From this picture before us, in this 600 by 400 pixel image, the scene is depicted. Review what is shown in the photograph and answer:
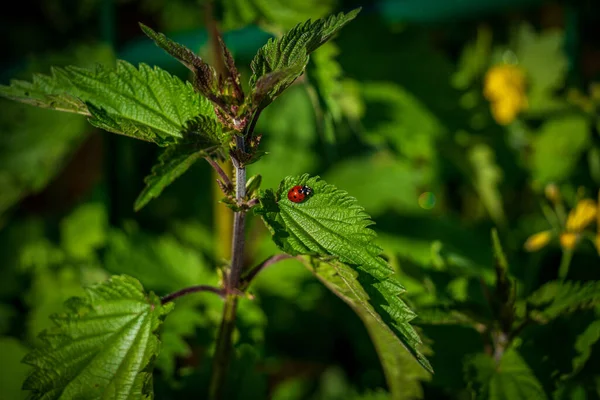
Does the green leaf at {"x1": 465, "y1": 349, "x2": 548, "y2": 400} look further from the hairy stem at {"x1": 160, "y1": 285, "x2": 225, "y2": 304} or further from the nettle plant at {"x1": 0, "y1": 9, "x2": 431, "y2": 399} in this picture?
the hairy stem at {"x1": 160, "y1": 285, "x2": 225, "y2": 304}

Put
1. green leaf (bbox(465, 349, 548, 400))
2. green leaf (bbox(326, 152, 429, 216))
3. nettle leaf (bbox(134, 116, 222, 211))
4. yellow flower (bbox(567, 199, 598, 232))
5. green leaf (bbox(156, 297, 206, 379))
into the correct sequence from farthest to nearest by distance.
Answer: green leaf (bbox(326, 152, 429, 216)) → yellow flower (bbox(567, 199, 598, 232)) → green leaf (bbox(156, 297, 206, 379)) → green leaf (bbox(465, 349, 548, 400)) → nettle leaf (bbox(134, 116, 222, 211))

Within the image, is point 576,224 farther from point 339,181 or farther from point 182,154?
point 182,154

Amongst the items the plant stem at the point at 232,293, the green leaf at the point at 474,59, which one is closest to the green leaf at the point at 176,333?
the plant stem at the point at 232,293

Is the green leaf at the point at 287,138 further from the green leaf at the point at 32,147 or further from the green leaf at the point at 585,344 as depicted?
the green leaf at the point at 585,344

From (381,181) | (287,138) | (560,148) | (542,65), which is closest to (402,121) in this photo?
(381,181)

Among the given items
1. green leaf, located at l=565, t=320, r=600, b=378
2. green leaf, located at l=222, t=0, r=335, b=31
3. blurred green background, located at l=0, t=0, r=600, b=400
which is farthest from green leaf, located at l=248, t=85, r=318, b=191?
green leaf, located at l=565, t=320, r=600, b=378

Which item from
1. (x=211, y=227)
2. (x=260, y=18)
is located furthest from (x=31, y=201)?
(x=260, y=18)

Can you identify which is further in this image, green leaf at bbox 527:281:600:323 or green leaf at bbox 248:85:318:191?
green leaf at bbox 248:85:318:191
